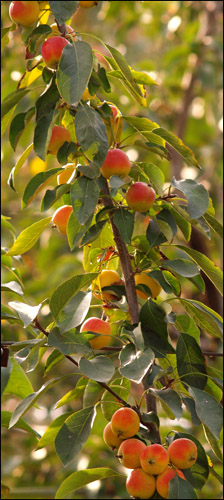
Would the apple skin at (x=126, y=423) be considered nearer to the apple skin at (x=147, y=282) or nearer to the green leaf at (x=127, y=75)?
the apple skin at (x=147, y=282)

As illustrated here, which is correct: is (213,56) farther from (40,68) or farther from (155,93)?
(40,68)

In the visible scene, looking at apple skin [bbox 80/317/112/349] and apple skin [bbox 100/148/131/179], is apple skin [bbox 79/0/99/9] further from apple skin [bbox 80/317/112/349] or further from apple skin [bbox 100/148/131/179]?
apple skin [bbox 80/317/112/349]

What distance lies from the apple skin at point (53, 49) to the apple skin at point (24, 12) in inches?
3.6

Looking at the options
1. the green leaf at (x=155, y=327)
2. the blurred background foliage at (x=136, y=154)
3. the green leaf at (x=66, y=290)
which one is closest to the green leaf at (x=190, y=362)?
the green leaf at (x=155, y=327)

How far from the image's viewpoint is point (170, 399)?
0.66m

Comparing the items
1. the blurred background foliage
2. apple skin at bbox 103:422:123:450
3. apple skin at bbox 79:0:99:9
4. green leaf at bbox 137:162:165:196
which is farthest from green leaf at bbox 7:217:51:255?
the blurred background foliage

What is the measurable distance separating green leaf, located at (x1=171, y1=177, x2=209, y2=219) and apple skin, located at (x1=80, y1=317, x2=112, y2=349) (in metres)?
0.17

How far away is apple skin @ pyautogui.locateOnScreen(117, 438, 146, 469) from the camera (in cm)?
68

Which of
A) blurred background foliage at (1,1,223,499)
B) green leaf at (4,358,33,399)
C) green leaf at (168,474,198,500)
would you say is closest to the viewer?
green leaf at (168,474,198,500)

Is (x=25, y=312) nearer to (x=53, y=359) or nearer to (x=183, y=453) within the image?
(x=53, y=359)

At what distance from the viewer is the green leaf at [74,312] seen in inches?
27.1

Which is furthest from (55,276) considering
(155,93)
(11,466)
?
(155,93)

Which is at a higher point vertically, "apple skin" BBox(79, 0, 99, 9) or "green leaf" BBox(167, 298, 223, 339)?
"apple skin" BBox(79, 0, 99, 9)

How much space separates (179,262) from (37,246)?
6.40 feet
